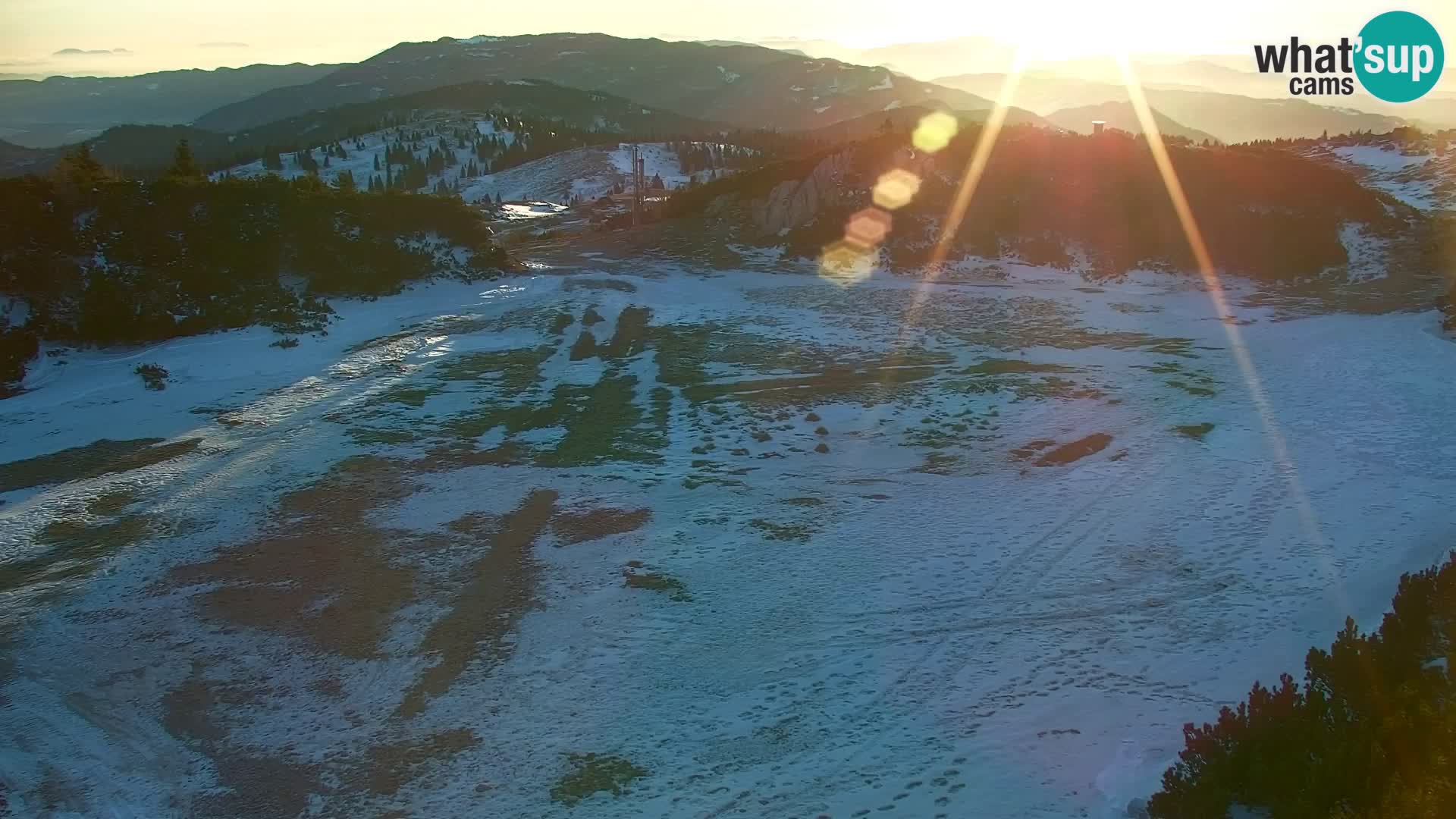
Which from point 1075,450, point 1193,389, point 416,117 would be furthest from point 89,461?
point 416,117

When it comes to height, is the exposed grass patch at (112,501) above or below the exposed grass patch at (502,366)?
below

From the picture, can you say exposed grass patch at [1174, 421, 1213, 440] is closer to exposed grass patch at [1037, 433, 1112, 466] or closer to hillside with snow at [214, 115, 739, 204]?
exposed grass patch at [1037, 433, 1112, 466]

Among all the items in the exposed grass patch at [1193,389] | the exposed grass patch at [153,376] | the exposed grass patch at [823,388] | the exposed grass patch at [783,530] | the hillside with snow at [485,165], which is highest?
the hillside with snow at [485,165]

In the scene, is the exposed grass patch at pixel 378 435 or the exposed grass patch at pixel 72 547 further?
the exposed grass patch at pixel 378 435

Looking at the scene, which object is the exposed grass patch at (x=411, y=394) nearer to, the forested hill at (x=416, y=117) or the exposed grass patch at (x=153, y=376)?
the exposed grass patch at (x=153, y=376)

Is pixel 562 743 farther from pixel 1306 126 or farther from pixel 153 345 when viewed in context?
pixel 1306 126

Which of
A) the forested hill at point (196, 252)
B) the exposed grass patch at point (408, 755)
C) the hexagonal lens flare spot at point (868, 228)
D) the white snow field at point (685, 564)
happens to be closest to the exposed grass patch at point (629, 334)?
the white snow field at point (685, 564)

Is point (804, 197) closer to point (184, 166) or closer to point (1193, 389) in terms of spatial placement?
point (1193, 389)
